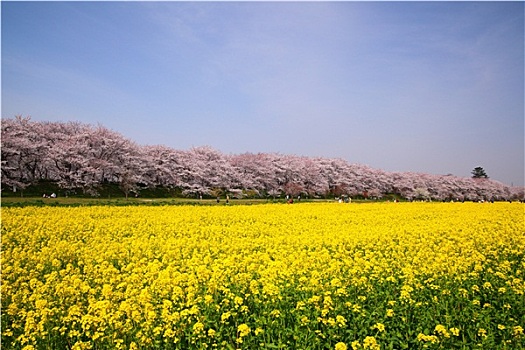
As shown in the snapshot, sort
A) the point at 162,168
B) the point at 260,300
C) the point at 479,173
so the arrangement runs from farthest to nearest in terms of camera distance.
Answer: the point at 479,173 → the point at 162,168 → the point at 260,300

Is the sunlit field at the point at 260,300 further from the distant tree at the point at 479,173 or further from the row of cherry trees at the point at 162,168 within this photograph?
the distant tree at the point at 479,173

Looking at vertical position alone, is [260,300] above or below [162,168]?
below

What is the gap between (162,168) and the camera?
5375cm

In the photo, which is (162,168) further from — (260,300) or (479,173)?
(479,173)

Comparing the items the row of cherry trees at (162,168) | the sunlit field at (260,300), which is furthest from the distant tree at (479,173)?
the sunlit field at (260,300)

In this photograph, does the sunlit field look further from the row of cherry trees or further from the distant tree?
the distant tree

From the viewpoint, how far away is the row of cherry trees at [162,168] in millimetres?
42250

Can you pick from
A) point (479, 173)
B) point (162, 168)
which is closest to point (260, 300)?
point (162, 168)

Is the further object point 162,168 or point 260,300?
point 162,168

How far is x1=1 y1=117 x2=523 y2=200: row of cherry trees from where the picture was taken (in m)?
42.2

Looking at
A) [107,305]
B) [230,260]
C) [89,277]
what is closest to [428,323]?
[230,260]

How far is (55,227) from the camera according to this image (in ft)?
46.3

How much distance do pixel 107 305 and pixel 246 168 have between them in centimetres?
5839

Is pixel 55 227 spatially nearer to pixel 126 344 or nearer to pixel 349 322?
pixel 126 344
